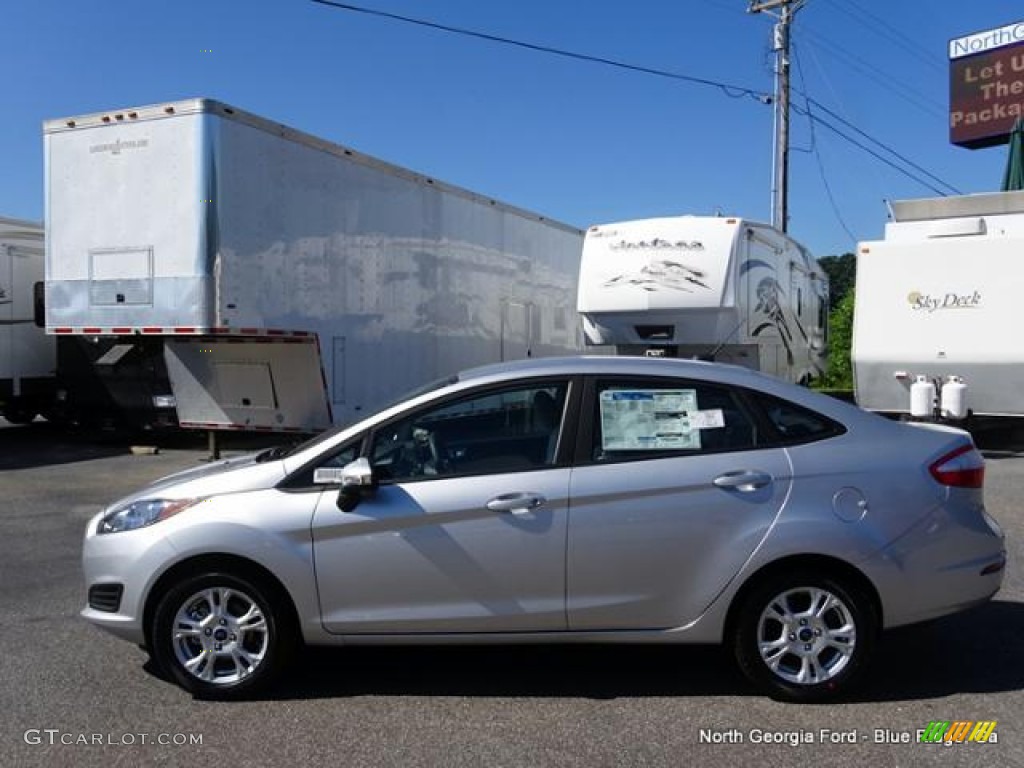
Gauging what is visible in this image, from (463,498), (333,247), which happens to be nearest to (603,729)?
(463,498)

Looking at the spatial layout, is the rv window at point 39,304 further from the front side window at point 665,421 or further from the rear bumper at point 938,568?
the rear bumper at point 938,568

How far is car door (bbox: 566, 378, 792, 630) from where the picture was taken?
4.15m

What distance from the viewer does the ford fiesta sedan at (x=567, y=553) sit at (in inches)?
163

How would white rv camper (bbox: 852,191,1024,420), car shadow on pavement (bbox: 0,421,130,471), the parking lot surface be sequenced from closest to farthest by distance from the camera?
1. the parking lot surface
2. white rv camper (bbox: 852,191,1024,420)
3. car shadow on pavement (bbox: 0,421,130,471)

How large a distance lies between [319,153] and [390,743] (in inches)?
343

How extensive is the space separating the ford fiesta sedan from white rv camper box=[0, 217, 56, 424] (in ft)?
35.4

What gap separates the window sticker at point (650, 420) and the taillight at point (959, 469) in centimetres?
103

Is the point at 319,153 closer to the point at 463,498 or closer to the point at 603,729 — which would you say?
the point at 463,498

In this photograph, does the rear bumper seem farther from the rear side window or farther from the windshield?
the windshield

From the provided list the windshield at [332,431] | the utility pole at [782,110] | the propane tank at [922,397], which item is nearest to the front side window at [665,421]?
the windshield at [332,431]

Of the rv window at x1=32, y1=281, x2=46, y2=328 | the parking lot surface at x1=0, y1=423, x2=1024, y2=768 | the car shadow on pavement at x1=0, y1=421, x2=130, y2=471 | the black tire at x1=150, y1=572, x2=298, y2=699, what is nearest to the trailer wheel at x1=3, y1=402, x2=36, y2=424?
the car shadow on pavement at x1=0, y1=421, x2=130, y2=471

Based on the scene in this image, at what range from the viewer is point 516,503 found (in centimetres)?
415

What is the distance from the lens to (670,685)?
4430 millimetres

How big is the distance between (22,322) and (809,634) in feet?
43.9
